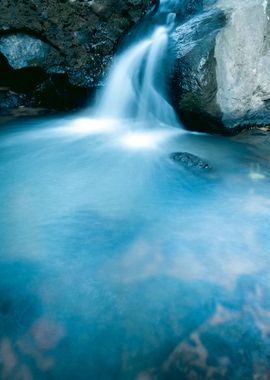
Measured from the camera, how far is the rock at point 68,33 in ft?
23.2

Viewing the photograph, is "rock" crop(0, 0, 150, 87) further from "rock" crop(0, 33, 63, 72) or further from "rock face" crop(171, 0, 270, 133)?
"rock face" crop(171, 0, 270, 133)

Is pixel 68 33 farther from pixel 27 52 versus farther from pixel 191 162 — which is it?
pixel 191 162

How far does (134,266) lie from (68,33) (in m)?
6.16

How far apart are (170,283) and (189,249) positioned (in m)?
0.59

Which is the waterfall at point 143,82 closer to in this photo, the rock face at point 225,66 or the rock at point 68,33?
the rock at point 68,33

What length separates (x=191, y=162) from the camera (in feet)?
17.4

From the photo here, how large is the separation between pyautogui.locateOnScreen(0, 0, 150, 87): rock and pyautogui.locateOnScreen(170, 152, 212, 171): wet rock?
3.54 metres

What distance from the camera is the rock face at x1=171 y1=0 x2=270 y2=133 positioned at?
232 inches

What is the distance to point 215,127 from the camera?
6453mm

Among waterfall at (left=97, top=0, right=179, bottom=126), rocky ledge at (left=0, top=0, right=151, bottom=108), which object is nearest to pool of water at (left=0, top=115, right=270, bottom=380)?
waterfall at (left=97, top=0, right=179, bottom=126)

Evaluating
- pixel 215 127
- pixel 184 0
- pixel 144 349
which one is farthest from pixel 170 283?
pixel 184 0

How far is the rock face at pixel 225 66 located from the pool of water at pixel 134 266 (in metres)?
0.85

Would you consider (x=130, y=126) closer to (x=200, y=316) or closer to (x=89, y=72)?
(x=89, y=72)

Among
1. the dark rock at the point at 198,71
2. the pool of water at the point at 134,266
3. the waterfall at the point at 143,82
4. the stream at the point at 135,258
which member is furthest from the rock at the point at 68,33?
the pool of water at the point at 134,266
